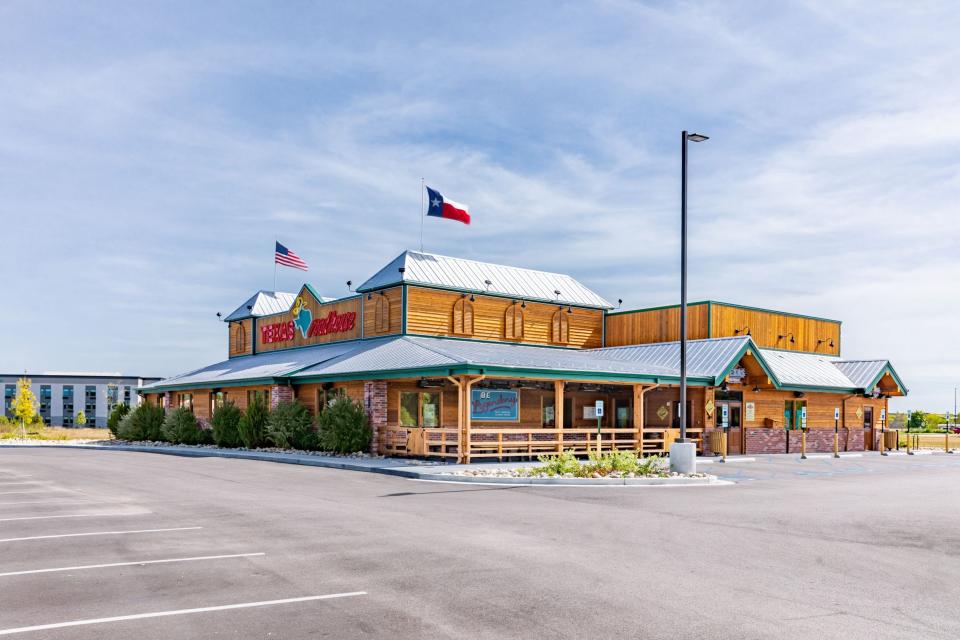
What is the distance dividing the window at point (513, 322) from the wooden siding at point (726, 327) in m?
5.46

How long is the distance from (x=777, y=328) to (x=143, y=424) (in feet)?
106

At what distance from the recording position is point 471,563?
995cm

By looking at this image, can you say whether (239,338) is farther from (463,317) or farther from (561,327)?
(561,327)

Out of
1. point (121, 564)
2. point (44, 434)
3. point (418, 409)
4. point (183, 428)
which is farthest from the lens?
point (44, 434)

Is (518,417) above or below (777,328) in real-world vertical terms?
below

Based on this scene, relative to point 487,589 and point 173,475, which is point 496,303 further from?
point 487,589

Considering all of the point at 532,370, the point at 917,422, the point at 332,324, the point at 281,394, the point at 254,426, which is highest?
the point at 332,324

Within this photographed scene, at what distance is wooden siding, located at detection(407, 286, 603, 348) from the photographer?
118 ft

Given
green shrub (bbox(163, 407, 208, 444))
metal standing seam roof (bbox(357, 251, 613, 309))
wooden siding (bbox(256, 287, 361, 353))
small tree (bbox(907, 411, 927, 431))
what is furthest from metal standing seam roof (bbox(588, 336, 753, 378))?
small tree (bbox(907, 411, 927, 431))

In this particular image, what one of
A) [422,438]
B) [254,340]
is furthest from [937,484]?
[254,340]

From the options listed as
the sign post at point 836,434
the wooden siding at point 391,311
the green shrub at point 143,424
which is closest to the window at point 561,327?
the wooden siding at point 391,311

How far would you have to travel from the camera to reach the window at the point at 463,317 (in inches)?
1467

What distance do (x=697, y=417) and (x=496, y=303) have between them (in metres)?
10.3

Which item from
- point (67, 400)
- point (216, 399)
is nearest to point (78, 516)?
point (216, 399)
